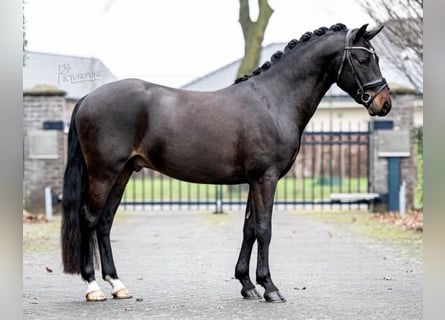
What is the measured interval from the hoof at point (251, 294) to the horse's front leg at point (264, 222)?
0.74 feet

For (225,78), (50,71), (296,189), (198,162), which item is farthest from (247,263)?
(296,189)

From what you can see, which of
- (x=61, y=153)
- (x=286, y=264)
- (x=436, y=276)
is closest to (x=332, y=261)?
(x=286, y=264)

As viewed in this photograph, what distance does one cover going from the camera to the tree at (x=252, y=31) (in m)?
20.1

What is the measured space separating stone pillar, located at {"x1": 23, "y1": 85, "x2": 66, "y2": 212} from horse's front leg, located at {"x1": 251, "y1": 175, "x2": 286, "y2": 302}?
10.4 meters

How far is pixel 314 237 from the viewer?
43.9ft

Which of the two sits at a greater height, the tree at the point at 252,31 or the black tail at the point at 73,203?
the tree at the point at 252,31

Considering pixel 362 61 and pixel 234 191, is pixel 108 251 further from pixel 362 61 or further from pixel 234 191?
pixel 234 191

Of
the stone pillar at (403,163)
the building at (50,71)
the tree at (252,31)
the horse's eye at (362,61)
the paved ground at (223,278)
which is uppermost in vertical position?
the tree at (252,31)

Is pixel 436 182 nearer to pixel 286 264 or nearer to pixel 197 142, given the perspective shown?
pixel 197 142

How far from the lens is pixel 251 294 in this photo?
770 centimetres

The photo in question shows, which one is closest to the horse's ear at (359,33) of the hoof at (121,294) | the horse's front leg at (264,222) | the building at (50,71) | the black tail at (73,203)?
the horse's front leg at (264,222)

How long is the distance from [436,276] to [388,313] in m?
2.53

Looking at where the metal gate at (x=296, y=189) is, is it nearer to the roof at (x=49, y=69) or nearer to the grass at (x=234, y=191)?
the grass at (x=234, y=191)

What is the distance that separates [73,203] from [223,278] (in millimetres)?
2194
